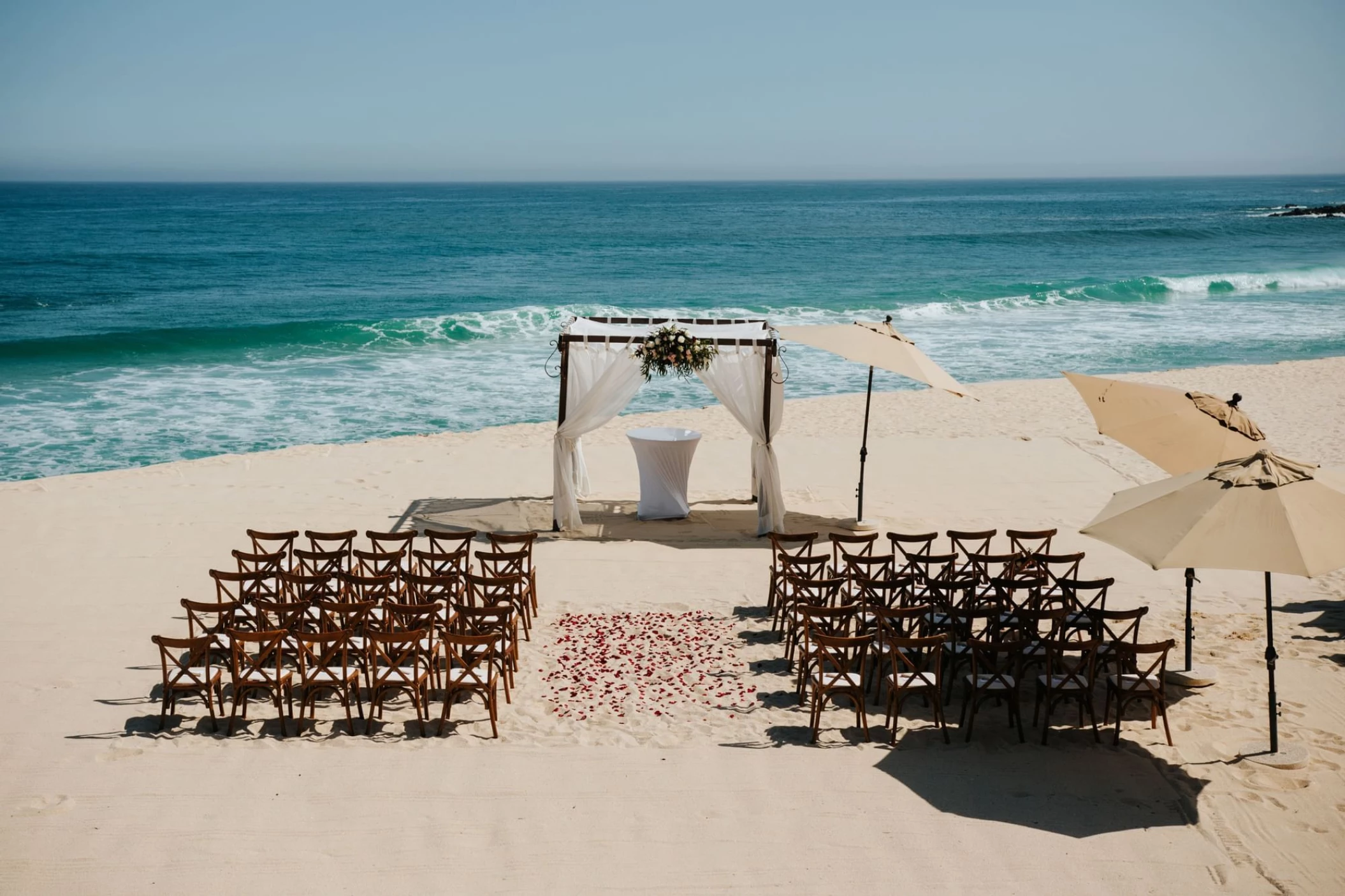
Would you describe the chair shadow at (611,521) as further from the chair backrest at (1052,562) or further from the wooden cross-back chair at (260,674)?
the wooden cross-back chair at (260,674)

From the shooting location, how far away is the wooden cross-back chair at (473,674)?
23.1 feet

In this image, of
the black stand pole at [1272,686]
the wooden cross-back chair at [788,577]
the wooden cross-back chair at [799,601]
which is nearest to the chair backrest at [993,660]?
the wooden cross-back chair at [799,601]

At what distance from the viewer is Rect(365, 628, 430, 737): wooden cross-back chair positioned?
7.07m

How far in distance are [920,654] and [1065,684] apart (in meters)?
0.97

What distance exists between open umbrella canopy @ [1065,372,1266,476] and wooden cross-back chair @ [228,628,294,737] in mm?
5807

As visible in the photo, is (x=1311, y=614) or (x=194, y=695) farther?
(x=1311, y=614)

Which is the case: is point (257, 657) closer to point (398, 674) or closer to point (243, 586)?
point (398, 674)

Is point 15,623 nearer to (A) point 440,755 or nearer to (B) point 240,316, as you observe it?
(A) point 440,755

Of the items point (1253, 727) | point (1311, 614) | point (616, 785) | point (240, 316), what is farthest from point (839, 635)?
point (240, 316)

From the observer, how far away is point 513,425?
18391 millimetres

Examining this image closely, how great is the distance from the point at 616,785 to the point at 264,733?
242 cm

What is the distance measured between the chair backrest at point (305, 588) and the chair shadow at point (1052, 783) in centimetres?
439

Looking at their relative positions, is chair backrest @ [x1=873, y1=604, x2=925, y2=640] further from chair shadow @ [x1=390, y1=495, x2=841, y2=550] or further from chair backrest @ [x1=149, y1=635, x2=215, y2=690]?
chair backrest @ [x1=149, y1=635, x2=215, y2=690]

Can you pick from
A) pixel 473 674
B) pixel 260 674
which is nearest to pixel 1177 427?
pixel 473 674
